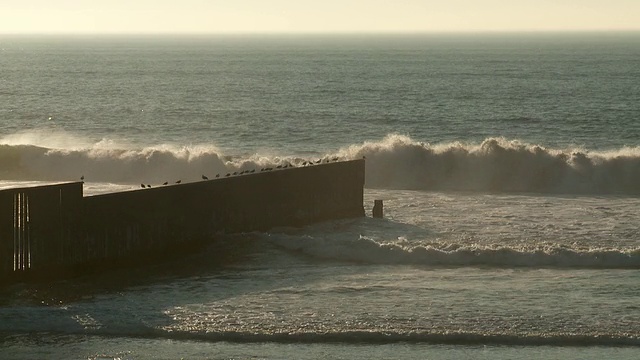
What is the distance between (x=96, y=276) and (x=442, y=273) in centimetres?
542

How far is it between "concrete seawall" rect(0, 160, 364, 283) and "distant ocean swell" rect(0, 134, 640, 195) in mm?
11025

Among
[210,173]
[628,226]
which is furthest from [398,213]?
[210,173]

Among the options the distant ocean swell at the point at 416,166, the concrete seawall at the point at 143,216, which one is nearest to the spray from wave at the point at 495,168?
the distant ocean swell at the point at 416,166

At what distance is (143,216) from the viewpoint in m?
19.9

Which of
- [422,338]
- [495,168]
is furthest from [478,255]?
[495,168]

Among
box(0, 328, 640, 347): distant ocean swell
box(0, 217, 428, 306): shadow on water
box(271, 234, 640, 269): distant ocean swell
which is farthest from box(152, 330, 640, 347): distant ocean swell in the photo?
box(271, 234, 640, 269): distant ocean swell

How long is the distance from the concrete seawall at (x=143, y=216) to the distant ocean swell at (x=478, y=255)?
2079 mm

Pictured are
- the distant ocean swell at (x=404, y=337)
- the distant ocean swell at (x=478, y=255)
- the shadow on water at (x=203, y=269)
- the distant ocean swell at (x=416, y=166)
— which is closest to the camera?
the distant ocean swell at (x=404, y=337)

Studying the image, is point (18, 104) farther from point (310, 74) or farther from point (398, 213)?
point (398, 213)

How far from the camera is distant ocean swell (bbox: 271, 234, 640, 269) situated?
19750 millimetres

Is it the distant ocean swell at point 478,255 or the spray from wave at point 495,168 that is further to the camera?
the spray from wave at point 495,168

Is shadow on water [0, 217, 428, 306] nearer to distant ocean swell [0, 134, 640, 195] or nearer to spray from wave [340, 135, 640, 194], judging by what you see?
spray from wave [340, 135, 640, 194]

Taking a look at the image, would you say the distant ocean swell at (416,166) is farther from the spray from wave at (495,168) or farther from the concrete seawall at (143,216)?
the concrete seawall at (143,216)

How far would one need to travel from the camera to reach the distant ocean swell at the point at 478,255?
64.8 ft
